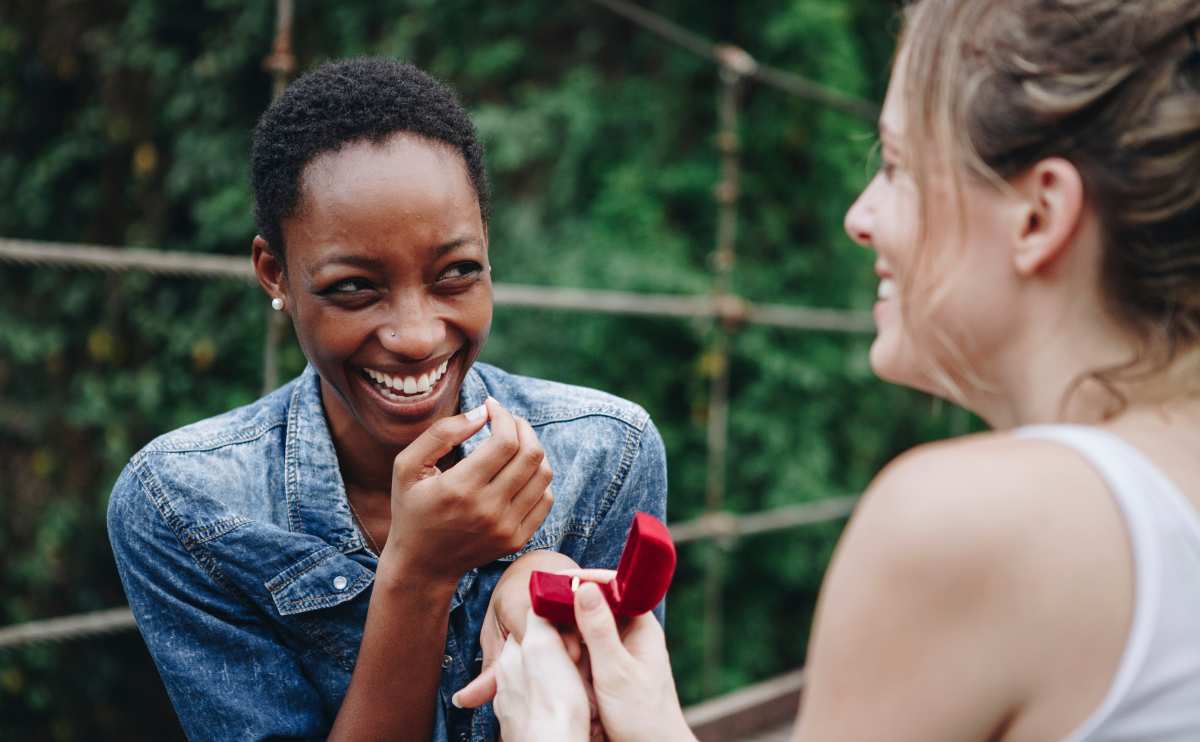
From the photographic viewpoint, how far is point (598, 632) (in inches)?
46.9

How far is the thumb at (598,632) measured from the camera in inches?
46.8

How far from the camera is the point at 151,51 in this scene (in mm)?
3613

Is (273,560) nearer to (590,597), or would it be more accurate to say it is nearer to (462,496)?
(462,496)

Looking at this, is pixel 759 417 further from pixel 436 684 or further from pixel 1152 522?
pixel 1152 522

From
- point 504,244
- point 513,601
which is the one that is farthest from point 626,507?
point 504,244

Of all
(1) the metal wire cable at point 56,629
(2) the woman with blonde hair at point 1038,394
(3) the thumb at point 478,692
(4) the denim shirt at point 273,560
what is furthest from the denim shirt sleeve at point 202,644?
(2) the woman with blonde hair at point 1038,394

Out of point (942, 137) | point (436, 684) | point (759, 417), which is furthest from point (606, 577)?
point (759, 417)

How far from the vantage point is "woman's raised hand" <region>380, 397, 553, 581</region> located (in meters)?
1.34

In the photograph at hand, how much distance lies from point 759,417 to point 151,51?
2321 mm

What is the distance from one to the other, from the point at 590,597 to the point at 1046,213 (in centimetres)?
58

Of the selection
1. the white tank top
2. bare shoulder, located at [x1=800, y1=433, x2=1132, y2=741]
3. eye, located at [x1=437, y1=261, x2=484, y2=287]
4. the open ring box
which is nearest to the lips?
eye, located at [x1=437, y1=261, x2=484, y2=287]

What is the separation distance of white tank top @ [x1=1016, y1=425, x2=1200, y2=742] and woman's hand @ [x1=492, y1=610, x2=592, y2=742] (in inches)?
19.4

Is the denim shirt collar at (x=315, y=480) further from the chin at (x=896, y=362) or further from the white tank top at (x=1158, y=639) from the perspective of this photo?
the white tank top at (x=1158, y=639)

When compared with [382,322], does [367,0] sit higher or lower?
higher
